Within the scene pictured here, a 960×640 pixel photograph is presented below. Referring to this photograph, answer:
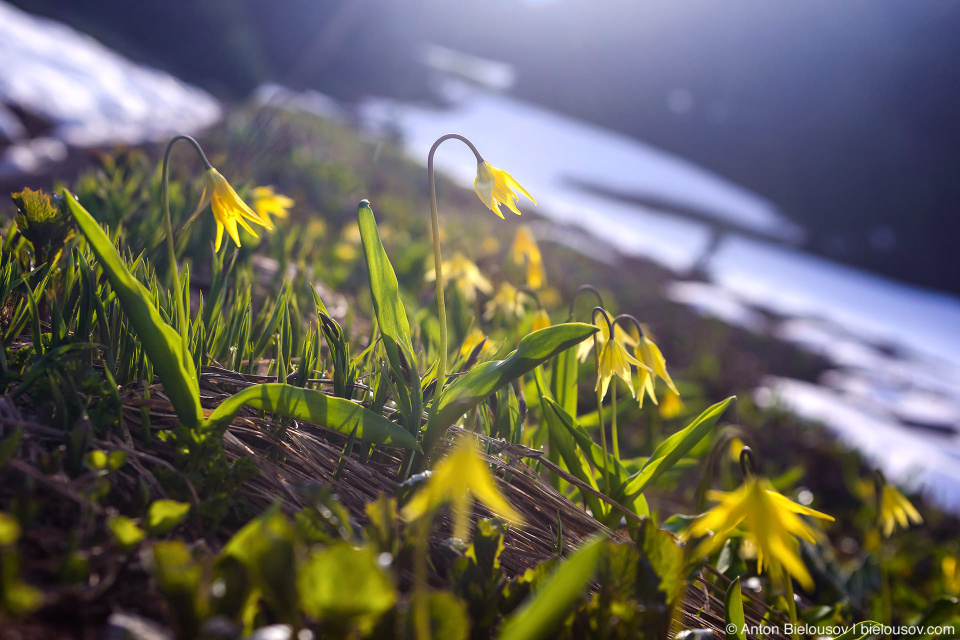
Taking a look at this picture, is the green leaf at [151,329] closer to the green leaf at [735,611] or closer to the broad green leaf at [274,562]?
the broad green leaf at [274,562]

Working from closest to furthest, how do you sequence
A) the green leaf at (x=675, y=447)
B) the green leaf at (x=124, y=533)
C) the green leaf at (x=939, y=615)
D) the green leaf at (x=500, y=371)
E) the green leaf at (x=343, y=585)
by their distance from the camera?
the green leaf at (x=343, y=585), the green leaf at (x=124, y=533), the green leaf at (x=500, y=371), the green leaf at (x=675, y=447), the green leaf at (x=939, y=615)

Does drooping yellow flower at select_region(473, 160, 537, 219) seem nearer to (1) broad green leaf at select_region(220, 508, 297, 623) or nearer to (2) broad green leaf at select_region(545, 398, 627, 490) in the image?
(2) broad green leaf at select_region(545, 398, 627, 490)

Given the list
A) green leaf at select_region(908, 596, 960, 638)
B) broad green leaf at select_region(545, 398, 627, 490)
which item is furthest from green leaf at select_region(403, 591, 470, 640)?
green leaf at select_region(908, 596, 960, 638)

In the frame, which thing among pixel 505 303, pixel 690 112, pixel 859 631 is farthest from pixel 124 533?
pixel 690 112

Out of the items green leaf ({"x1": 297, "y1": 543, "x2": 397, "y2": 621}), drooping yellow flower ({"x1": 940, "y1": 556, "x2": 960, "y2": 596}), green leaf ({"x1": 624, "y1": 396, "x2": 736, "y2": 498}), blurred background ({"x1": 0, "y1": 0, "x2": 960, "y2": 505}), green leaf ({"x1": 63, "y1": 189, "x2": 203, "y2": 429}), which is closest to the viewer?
green leaf ({"x1": 297, "y1": 543, "x2": 397, "y2": 621})

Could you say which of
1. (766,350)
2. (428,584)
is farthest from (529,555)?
(766,350)

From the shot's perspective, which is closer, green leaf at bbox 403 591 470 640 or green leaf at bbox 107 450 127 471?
green leaf at bbox 403 591 470 640

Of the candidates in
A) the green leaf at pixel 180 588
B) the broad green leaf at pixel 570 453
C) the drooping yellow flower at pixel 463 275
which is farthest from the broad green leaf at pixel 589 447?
the drooping yellow flower at pixel 463 275

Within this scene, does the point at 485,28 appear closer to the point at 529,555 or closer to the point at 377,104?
the point at 377,104
